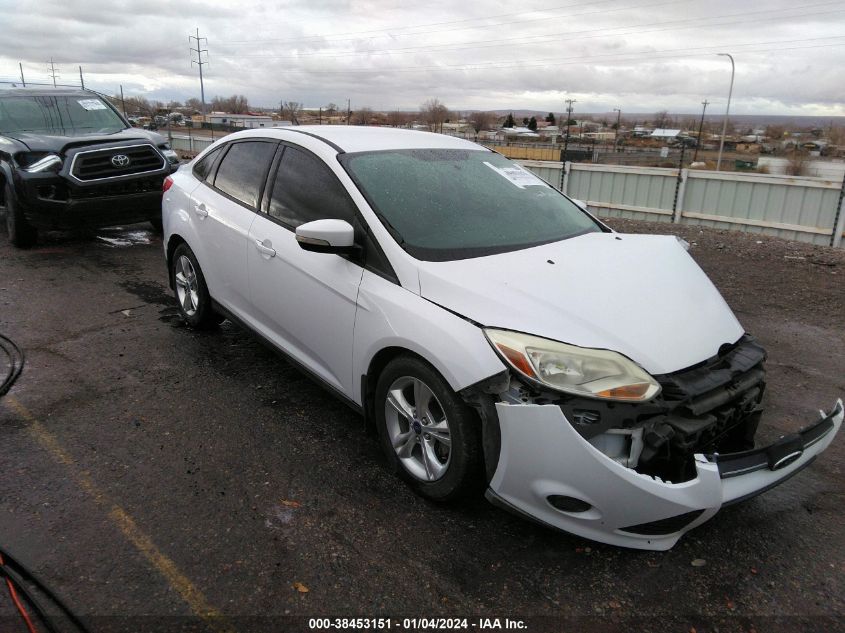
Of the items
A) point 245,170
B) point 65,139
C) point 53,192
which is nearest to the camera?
point 245,170

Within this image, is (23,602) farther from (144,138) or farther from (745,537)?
(144,138)

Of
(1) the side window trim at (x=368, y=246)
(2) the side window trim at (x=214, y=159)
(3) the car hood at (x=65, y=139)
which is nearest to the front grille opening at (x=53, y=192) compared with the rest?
(3) the car hood at (x=65, y=139)

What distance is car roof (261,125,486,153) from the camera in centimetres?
379

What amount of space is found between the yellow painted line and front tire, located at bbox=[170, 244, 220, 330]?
4.87 ft

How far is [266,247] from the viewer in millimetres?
3791

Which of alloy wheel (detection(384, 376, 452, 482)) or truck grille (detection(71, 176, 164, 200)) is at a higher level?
truck grille (detection(71, 176, 164, 200))

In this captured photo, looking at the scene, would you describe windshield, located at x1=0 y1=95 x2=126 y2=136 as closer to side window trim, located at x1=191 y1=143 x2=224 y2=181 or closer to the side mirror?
side window trim, located at x1=191 y1=143 x2=224 y2=181

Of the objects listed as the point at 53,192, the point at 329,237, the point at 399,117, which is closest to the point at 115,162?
the point at 53,192

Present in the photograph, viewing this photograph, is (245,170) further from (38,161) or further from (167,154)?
(167,154)

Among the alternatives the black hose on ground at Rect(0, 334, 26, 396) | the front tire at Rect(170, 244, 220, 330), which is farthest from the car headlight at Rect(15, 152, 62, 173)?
the front tire at Rect(170, 244, 220, 330)

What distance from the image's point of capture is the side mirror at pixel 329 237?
120 inches

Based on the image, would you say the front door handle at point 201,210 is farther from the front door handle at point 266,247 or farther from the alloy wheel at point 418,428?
the alloy wheel at point 418,428

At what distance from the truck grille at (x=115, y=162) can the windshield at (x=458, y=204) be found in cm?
541

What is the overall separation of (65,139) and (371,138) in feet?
18.6
